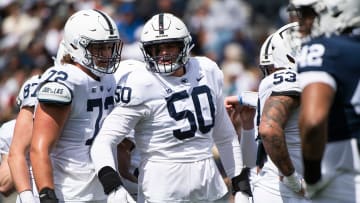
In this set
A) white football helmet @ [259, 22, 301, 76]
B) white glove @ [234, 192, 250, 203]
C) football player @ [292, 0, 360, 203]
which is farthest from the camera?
white football helmet @ [259, 22, 301, 76]

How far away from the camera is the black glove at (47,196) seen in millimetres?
5340

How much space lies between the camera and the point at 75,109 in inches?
217

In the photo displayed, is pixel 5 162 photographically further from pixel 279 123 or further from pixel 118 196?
pixel 279 123

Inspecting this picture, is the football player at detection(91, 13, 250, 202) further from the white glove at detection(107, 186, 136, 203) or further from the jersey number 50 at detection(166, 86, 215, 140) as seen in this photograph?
the white glove at detection(107, 186, 136, 203)

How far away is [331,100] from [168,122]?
1.48 meters

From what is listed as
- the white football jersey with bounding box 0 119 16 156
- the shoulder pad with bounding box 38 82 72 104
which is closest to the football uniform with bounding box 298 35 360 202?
the shoulder pad with bounding box 38 82 72 104

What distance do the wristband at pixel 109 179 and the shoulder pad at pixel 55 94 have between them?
0.43 metres

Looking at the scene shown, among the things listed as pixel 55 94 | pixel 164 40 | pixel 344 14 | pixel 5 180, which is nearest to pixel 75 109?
pixel 55 94

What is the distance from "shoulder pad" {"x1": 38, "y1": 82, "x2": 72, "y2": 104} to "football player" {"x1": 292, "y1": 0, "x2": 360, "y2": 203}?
1.47 m

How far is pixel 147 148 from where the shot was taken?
5.60 meters

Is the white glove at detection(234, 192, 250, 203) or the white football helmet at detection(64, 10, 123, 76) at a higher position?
the white football helmet at detection(64, 10, 123, 76)

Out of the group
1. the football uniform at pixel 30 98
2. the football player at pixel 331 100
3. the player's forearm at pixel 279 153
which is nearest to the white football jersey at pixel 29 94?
the football uniform at pixel 30 98

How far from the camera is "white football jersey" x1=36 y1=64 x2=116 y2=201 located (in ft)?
18.3

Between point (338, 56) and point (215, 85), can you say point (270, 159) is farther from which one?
point (338, 56)
